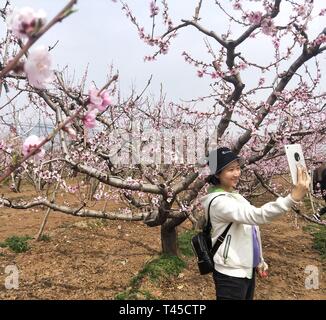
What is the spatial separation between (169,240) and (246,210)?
366 centimetres

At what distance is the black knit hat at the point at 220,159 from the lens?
2801 millimetres

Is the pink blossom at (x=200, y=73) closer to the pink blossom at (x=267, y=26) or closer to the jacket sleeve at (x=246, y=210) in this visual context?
the pink blossom at (x=267, y=26)

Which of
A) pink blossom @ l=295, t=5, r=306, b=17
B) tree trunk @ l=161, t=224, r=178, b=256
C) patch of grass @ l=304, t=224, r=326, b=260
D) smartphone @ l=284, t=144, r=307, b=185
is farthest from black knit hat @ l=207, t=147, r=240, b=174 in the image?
patch of grass @ l=304, t=224, r=326, b=260

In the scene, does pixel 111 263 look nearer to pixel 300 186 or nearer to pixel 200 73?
pixel 200 73

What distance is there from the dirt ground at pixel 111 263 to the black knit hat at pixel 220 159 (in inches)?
109

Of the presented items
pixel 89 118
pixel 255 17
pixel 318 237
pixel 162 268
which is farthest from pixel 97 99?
pixel 318 237

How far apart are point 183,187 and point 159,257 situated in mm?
2089

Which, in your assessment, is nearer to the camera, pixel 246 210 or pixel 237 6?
pixel 246 210

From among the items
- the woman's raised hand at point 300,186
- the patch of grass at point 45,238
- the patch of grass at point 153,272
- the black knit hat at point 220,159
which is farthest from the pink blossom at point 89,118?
the patch of grass at point 45,238

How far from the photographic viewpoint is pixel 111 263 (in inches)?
Answer: 236

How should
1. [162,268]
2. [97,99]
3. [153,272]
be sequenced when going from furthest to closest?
[162,268] < [153,272] < [97,99]

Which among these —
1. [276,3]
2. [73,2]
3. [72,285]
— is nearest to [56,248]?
[72,285]

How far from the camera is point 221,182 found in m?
2.88
